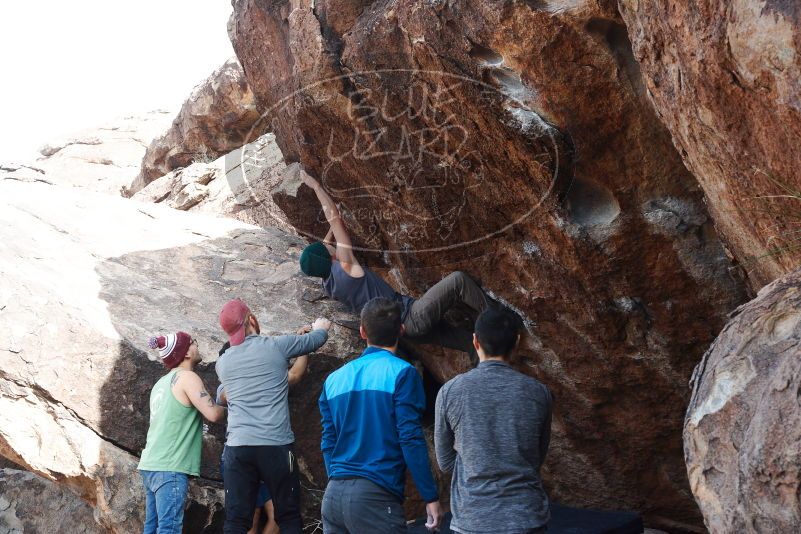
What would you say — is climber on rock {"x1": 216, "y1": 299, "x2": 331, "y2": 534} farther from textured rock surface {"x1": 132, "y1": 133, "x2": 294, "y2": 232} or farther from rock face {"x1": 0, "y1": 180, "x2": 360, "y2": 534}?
textured rock surface {"x1": 132, "y1": 133, "x2": 294, "y2": 232}

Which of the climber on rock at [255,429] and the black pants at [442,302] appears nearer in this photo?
the climber on rock at [255,429]

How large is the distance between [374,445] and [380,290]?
207cm

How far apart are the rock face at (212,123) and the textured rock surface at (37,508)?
6.75m

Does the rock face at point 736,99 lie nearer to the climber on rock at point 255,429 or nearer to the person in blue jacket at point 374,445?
the person in blue jacket at point 374,445

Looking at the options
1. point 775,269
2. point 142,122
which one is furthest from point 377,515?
point 142,122

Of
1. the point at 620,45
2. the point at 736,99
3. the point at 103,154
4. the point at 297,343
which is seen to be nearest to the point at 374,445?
the point at 297,343

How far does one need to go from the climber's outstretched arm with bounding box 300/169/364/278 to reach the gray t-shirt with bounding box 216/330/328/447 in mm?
1219

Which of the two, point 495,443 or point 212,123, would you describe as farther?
point 212,123

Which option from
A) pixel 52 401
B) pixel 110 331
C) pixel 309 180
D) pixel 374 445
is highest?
pixel 309 180

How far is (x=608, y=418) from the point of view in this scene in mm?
5656

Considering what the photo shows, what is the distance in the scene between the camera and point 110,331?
549 centimetres

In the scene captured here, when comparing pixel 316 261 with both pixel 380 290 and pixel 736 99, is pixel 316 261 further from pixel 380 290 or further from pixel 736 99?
pixel 736 99

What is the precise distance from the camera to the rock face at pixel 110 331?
5098 millimetres

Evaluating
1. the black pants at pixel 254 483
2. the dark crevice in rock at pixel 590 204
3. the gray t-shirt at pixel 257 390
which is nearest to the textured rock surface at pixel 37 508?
the black pants at pixel 254 483
